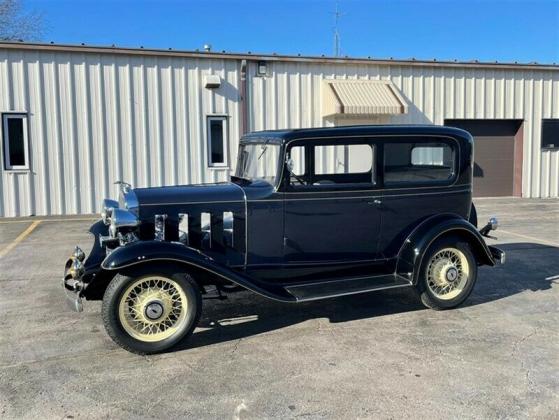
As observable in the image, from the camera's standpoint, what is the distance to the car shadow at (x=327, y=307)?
4.85 metres

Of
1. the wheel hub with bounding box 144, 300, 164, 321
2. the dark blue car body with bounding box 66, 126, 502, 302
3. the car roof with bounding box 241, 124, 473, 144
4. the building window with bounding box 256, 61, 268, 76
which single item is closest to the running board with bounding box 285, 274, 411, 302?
the dark blue car body with bounding box 66, 126, 502, 302

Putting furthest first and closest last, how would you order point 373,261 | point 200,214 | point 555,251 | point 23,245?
point 23,245
point 555,251
point 373,261
point 200,214

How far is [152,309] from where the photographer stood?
4.24m

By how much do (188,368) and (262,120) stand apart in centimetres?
1000

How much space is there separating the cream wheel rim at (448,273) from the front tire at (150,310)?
2420 mm

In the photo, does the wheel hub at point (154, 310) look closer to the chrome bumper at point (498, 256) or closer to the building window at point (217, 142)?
the chrome bumper at point (498, 256)

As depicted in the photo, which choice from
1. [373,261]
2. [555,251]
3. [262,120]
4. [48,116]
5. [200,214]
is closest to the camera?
[200,214]

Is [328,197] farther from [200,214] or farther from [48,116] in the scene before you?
[48,116]

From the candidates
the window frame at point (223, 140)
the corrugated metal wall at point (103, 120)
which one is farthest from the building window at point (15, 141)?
the window frame at point (223, 140)

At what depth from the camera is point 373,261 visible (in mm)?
5297

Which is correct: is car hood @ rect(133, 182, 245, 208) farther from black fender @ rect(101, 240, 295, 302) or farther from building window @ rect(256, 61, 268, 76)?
building window @ rect(256, 61, 268, 76)

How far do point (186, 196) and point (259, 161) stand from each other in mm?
928

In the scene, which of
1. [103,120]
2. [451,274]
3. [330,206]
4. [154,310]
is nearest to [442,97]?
[103,120]

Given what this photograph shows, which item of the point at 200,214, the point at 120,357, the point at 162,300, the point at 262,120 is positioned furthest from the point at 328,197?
the point at 262,120
